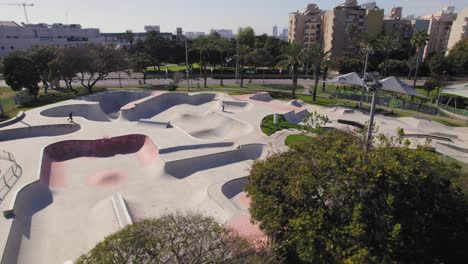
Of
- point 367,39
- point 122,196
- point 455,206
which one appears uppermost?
point 367,39

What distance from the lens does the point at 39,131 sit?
27062mm

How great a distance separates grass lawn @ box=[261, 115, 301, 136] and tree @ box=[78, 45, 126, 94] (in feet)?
85.7

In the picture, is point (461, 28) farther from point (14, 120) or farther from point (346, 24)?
point (14, 120)

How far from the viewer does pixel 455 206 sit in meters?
11.3

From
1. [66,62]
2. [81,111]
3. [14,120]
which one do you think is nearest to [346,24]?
[66,62]

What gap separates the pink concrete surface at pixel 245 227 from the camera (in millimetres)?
13514

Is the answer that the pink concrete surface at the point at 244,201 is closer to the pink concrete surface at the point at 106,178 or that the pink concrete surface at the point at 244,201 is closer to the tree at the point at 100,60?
the pink concrete surface at the point at 106,178

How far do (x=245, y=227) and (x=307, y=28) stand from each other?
9803 centimetres

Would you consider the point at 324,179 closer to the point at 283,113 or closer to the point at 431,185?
the point at 431,185

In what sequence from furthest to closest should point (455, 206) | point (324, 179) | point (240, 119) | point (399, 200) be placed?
point (240, 119) → point (455, 206) → point (324, 179) → point (399, 200)

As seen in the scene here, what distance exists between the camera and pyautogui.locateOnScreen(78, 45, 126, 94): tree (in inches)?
1618

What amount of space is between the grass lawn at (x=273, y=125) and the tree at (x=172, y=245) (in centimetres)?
1783

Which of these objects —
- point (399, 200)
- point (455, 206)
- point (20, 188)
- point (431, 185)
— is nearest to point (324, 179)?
point (399, 200)

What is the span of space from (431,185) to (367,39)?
181ft
